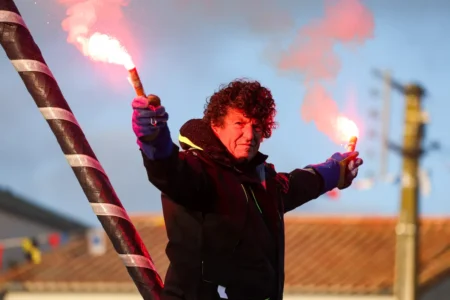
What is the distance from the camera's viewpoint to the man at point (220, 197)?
4.71 metres

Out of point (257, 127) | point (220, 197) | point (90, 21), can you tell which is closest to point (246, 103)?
point (257, 127)

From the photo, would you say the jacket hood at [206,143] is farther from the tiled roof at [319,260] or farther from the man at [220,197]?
the tiled roof at [319,260]

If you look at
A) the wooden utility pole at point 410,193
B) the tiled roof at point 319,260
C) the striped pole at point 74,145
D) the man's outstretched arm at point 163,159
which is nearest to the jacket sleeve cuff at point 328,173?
the striped pole at point 74,145

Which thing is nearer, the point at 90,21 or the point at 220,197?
the point at 220,197

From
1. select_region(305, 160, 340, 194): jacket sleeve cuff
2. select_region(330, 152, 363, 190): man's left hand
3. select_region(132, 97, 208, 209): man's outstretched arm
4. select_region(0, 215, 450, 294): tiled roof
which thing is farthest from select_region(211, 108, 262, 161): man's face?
select_region(0, 215, 450, 294): tiled roof

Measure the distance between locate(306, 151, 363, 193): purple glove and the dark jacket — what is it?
929mm

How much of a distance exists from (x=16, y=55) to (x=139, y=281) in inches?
50.7

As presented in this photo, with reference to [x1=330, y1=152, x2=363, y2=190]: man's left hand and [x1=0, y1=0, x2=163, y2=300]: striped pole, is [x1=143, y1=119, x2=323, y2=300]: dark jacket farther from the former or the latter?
[x1=330, y1=152, x2=363, y2=190]: man's left hand

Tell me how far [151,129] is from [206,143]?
540 mm

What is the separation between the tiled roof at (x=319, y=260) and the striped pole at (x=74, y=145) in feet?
65.4

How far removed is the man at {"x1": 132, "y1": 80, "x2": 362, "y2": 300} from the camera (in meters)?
4.71

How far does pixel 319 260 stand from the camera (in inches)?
1071

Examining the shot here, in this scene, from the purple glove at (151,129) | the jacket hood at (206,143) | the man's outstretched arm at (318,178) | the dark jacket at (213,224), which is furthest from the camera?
the man's outstretched arm at (318,178)

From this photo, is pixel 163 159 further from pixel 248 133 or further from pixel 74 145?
pixel 74 145
